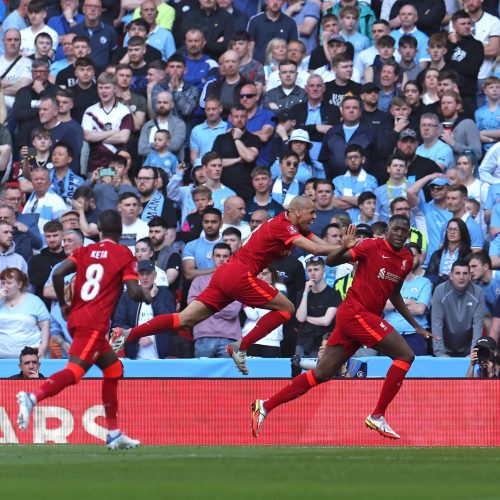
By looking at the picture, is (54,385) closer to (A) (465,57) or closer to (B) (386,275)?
(B) (386,275)

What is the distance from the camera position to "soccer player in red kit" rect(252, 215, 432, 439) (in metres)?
14.5

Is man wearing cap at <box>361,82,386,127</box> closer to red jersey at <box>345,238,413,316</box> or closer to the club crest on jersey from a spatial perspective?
red jersey at <box>345,238,413,316</box>

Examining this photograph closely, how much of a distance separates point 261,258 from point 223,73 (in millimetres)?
7723

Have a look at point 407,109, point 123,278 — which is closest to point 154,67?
point 407,109

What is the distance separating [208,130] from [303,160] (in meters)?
1.69

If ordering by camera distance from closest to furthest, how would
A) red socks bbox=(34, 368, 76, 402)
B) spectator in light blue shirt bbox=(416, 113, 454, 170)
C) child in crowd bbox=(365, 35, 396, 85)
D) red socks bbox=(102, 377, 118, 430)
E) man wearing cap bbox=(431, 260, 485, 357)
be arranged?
1. red socks bbox=(34, 368, 76, 402)
2. red socks bbox=(102, 377, 118, 430)
3. man wearing cap bbox=(431, 260, 485, 357)
4. spectator in light blue shirt bbox=(416, 113, 454, 170)
5. child in crowd bbox=(365, 35, 396, 85)

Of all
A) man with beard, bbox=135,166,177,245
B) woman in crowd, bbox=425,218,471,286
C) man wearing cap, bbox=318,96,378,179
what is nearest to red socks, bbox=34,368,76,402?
woman in crowd, bbox=425,218,471,286

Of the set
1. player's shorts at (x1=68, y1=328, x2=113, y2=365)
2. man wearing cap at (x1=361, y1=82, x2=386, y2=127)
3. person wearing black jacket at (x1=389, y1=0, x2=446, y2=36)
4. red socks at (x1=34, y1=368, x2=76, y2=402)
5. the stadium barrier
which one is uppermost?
person wearing black jacket at (x1=389, y1=0, x2=446, y2=36)

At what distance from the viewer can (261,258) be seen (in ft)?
49.1

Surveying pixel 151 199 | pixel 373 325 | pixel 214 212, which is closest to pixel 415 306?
pixel 214 212

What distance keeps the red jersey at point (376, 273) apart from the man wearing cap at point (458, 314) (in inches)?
125

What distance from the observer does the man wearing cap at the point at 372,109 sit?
2095 cm

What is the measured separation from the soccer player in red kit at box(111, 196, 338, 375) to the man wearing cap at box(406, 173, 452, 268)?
5120 millimetres

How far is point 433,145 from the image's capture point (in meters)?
20.8
